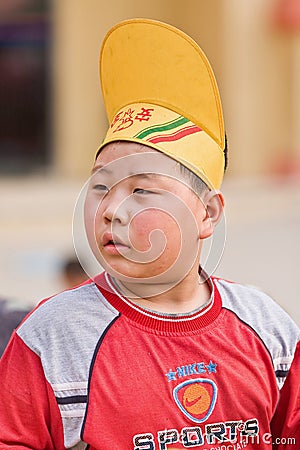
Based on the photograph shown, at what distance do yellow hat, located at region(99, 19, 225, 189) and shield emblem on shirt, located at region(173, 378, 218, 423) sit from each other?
38 centimetres

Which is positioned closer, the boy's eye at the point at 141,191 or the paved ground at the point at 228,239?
the boy's eye at the point at 141,191

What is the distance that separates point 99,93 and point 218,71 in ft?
4.89

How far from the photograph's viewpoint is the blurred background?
11.7 metres

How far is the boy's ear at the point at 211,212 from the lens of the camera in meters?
2.08

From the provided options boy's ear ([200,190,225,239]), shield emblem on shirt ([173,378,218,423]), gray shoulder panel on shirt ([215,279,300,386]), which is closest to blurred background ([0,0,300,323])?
gray shoulder panel on shirt ([215,279,300,386])

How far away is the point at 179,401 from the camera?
6.47 ft

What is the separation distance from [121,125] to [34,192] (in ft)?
28.0

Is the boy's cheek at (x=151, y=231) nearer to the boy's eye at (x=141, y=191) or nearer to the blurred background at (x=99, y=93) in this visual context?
the boy's eye at (x=141, y=191)

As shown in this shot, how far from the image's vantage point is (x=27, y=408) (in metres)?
1.95

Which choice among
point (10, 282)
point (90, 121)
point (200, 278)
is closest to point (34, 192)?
point (90, 121)

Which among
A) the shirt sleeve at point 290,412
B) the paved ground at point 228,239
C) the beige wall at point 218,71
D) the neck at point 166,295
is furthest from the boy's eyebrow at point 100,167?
the beige wall at point 218,71

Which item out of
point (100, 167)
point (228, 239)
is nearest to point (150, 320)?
point (100, 167)

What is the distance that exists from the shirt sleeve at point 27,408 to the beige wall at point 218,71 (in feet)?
32.8

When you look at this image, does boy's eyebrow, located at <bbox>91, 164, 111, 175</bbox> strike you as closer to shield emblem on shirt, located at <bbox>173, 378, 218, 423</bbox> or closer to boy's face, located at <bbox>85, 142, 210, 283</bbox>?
boy's face, located at <bbox>85, 142, 210, 283</bbox>
